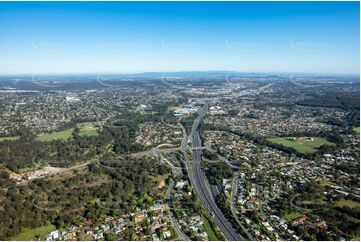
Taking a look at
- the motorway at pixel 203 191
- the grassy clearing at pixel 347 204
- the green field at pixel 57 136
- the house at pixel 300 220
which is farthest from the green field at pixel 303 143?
the green field at pixel 57 136

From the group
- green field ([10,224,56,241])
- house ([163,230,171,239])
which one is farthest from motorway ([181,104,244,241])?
green field ([10,224,56,241])

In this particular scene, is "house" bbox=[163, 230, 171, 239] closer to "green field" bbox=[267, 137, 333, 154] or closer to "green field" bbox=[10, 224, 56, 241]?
"green field" bbox=[10, 224, 56, 241]

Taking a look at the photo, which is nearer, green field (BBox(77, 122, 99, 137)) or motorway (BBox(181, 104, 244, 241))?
motorway (BBox(181, 104, 244, 241))

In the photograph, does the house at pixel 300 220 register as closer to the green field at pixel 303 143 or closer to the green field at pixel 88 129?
the green field at pixel 303 143

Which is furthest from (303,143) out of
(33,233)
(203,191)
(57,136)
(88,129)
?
(57,136)

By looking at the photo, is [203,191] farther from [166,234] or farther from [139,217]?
[166,234]
